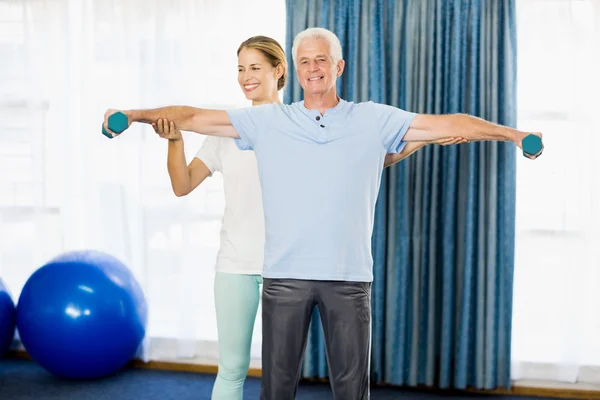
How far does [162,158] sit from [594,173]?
225cm

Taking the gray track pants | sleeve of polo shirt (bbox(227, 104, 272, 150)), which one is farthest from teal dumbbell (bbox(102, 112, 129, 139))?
the gray track pants

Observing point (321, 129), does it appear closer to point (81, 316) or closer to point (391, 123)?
point (391, 123)

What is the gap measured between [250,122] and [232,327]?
0.71 meters

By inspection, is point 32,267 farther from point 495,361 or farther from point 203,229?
point 495,361

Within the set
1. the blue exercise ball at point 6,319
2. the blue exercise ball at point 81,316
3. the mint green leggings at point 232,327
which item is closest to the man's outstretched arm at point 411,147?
the mint green leggings at point 232,327

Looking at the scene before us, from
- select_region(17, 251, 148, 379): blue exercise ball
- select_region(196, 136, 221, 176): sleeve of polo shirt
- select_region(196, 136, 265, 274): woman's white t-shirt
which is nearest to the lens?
select_region(196, 136, 265, 274): woman's white t-shirt

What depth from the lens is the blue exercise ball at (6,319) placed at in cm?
338

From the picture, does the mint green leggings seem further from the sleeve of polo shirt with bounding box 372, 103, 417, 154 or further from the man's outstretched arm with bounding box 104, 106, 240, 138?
the sleeve of polo shirt with bounding box 372, 103, 417, 154

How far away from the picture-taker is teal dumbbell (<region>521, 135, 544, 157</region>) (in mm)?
1821

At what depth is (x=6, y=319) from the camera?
3408mm

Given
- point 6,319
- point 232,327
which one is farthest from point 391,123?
point 6,319

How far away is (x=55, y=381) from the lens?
11.3 feet

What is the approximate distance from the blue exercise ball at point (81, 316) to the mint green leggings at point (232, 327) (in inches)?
47.9

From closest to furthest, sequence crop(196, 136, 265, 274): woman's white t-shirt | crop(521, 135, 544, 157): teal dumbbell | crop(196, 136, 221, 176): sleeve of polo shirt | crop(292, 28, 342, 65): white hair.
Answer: crop(521, 135, 544, 157): teal dumbbell → crop(292, 28, 342, 65): white hair → crop(196, 136, 265, 274): woman's white t-shirt → crop(196, 136, 221, 176): sleeve of polo shirt
